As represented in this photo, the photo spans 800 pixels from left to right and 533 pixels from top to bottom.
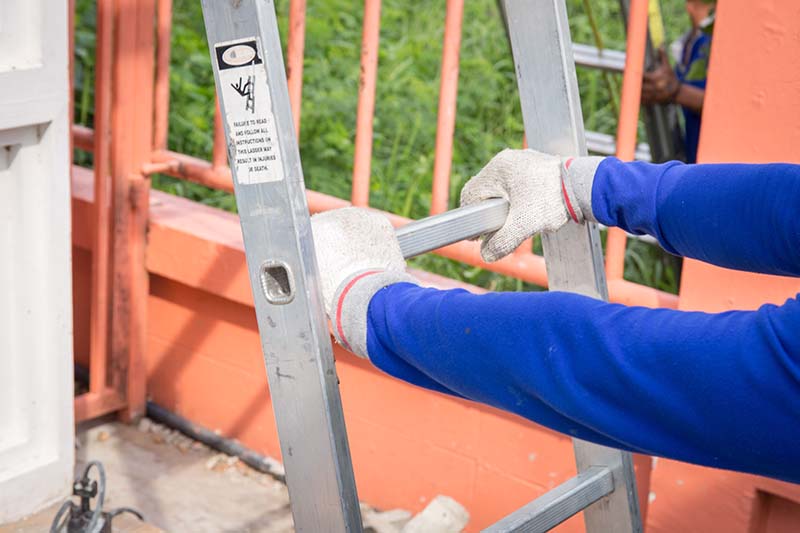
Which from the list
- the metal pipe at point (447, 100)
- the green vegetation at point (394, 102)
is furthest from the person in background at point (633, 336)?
the green vegetation at point (394, 102)

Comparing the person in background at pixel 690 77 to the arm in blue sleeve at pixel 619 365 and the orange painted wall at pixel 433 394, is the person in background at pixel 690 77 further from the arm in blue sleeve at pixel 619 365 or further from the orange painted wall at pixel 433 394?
the arm in blue sleeve at pixel 619 365

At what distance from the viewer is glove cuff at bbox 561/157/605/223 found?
158cm

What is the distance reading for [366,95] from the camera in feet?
8.36

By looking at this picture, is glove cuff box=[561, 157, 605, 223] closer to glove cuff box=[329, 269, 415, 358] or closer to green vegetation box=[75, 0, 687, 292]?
glove cuff box=[329, 269, 415, 358]

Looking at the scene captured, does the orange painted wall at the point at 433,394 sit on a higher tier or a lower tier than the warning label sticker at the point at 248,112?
lower

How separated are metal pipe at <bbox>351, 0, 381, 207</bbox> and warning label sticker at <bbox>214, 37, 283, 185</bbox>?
1230 millimetres

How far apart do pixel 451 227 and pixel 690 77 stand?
2.94 metres

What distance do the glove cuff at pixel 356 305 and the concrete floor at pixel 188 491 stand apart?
1361 mm

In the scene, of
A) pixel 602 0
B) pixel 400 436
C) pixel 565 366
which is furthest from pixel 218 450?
pixel 602 0

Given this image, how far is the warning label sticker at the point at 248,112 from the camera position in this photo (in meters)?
1.25

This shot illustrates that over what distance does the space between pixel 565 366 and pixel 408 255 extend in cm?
36

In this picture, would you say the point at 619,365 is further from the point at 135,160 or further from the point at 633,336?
the point at 135,160

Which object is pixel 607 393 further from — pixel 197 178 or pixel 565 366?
pixel 197 178

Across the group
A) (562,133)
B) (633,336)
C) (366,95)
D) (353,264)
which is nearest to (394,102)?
(366,95)
